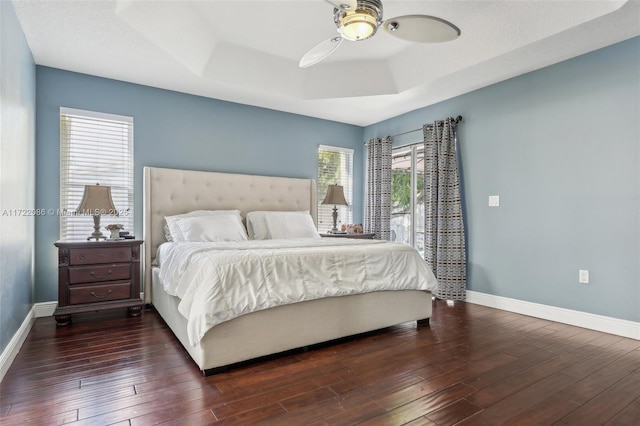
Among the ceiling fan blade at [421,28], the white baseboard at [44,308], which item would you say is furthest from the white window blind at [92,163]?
the ceiling fan blade at [421,28]

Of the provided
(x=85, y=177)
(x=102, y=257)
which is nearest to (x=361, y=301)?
(x=102, y=257)

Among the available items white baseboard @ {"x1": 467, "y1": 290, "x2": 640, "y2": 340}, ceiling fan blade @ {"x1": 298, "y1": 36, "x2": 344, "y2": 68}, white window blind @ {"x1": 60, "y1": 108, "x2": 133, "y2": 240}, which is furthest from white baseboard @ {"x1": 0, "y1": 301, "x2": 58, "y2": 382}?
white baseboard @ {"x1": 467, "y1": 290, "x2": 640, "y2": 340}

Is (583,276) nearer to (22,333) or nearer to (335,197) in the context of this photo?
(335,197)

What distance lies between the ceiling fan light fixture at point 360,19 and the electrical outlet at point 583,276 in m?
2.94

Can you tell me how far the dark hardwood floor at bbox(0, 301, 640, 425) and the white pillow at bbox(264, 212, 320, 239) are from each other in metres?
1.59

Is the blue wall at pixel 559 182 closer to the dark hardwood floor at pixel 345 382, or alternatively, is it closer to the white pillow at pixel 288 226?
the dark hardwood floor at pixel 345 382

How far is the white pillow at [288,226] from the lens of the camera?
4.12 metres

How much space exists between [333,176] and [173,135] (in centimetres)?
247

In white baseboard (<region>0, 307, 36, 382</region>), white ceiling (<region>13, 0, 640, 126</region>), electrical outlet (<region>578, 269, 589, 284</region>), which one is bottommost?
white baseboard (<region>0, 307, 36, 382</region>)

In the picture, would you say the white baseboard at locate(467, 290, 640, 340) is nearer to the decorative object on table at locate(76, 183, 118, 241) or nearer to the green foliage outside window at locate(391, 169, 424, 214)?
the green foliage outside window at locate(391, 169, 424, 214)

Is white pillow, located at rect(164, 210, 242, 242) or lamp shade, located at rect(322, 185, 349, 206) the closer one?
white pillow, located at rect(164, 210, 242, 242)

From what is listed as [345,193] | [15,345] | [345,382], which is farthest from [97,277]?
[345,193]

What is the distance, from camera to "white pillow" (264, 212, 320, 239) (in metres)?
4.12

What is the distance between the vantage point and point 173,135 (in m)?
4.19
